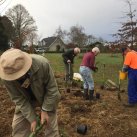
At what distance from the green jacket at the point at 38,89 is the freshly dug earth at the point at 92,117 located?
227cm

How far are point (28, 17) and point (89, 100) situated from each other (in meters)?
55.2

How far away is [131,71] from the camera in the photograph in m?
9.17

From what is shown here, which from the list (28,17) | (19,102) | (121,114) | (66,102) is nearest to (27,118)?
(19,102)

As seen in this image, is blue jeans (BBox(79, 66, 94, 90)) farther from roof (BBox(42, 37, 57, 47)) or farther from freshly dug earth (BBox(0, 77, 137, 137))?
roof (BBox(42, 37, 57, 47))

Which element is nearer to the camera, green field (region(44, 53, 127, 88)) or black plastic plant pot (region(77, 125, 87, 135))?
black plastic plant pot (region(77, 125, 87, 135))

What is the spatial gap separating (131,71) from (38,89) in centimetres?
546

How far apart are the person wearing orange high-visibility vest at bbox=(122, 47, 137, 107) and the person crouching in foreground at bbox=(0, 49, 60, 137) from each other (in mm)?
4921

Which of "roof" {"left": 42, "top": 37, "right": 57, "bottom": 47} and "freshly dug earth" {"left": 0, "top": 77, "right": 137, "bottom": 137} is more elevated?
"roof" {"left": 42, "top": 37, "right": 57, "bottom": 47}

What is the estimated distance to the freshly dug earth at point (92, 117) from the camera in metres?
6.95

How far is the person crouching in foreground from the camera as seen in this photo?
12.3 ft

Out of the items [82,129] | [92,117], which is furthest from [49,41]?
[82,129]

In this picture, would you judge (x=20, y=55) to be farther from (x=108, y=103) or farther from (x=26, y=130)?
(x=108, y=103)

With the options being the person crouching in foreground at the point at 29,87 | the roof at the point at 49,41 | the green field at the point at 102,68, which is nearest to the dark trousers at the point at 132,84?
the green field at the point at 102,68

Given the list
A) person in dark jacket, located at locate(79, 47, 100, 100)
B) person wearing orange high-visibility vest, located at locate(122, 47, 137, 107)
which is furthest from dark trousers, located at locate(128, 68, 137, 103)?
person in dark jacket, located at locate(79, 47, 100, 100)
